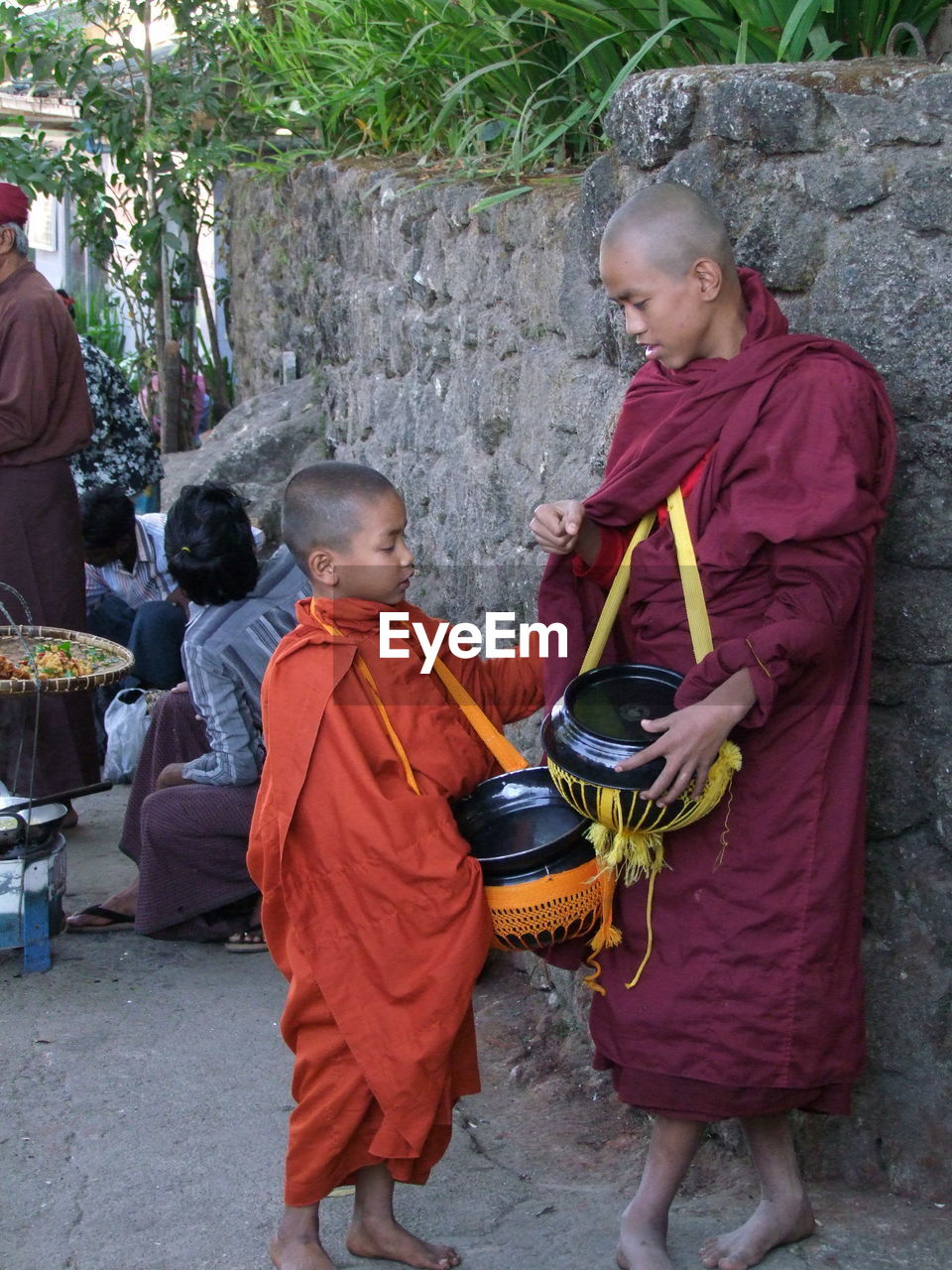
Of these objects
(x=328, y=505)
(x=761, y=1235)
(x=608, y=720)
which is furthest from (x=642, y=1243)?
(x=328, y=505)

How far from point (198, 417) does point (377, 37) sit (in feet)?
16.0

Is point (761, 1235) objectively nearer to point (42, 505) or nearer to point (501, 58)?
point (501, 58)

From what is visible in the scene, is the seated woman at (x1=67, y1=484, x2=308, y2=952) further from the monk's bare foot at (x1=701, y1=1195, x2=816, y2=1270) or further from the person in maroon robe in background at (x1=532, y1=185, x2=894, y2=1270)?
the monk's bare foot at (x1=701, y1=1195, x2=816, y2=1270)

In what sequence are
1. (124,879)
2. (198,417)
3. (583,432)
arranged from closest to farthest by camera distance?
(583,432) → (124,879) → (198,417)

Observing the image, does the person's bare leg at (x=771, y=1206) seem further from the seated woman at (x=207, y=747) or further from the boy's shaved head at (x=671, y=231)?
the seated woman at (x=207, y=747)

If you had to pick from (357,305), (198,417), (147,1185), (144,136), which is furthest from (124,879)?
(198,417)

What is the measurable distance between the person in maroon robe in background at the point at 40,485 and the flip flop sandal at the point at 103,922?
21.3 inches

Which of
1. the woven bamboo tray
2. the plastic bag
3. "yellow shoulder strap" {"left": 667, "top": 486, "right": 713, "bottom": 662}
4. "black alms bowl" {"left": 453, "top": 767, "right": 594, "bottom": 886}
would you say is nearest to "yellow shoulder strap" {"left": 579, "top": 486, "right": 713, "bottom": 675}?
"yellow shoulder strap" {"left": 667, "top": 486, "right": 713, "bottom": 662}

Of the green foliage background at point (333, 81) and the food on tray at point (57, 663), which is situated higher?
the green foliage background at point (333, 81)

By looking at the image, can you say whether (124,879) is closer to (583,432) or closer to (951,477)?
(583,432)

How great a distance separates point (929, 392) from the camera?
2.66 meters

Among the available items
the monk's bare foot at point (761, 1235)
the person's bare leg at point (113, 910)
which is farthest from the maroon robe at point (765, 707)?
the person's bare leg at point (113, 910)

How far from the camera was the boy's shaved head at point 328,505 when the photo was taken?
2752mm

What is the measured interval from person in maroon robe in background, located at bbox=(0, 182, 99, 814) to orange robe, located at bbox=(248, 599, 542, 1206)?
2488 millimetres
